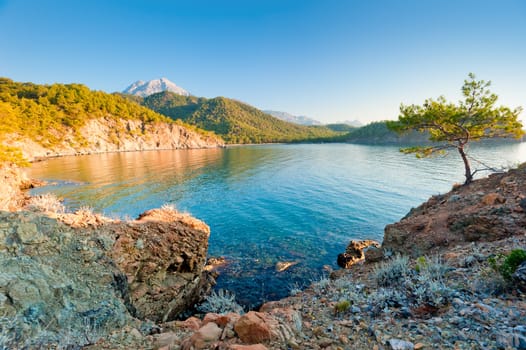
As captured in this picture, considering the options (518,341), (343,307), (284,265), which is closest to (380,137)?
(284,265)

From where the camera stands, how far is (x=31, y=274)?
4.74 m

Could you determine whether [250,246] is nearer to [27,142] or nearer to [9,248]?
[9,248]

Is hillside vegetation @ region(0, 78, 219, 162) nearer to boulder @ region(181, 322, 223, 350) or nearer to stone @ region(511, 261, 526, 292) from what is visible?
boulder @ region(181, 322, 223, 350)

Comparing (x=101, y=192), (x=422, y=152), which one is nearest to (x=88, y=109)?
(x=101, y=192)

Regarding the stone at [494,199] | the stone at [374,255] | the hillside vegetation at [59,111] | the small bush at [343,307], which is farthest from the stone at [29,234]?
the hillside vegetation at [59,111]

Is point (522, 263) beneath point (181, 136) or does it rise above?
beneath

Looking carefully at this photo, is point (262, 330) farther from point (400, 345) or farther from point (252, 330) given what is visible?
point (400, 345)

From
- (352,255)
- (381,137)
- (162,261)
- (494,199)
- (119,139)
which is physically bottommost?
(352,255)

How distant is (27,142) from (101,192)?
2545 inches

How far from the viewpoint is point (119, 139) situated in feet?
A: 340

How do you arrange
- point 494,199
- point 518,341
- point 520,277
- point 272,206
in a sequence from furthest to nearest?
point 272,206, point 494,199, point 520,277, point 518,341

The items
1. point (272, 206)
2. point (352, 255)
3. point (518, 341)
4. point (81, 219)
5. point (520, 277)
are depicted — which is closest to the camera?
point (518, 341)

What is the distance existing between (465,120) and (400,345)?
16000 mm

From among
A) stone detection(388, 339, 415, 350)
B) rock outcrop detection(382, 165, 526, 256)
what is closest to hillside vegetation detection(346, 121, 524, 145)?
rock outcrop detection(382, 165, 526, 256)
